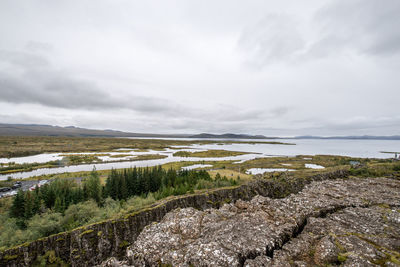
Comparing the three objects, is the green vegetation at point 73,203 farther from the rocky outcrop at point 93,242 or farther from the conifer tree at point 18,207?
the rocky outcrop at point 93,242

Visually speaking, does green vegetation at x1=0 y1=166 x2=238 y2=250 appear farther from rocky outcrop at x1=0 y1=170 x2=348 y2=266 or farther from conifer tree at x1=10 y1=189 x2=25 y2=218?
rocky outcrop at x1=0 y1=170 x2=348 y2=266

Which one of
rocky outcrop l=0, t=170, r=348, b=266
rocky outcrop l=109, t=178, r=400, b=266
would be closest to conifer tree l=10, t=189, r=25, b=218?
rocky outcrop l=0, t=170, r=348, b=266

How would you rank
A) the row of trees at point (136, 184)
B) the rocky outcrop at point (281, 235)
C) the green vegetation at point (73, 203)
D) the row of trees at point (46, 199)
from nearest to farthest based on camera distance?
1. the rocky outcrop at point (281, 235)
2. the green vegetation at point (73, 203)
3. the row of trees at point (46, 199)
4. the row of trees at point (136, 184)

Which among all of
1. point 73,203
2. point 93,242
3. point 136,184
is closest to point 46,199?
point 73,203

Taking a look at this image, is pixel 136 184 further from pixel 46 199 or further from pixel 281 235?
pixel 281 235

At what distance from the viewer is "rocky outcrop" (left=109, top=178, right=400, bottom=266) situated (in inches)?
256

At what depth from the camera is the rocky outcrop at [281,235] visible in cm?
650

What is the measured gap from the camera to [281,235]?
7.96 meters

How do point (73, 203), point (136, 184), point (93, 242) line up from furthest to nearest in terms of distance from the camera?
point (136, 184), point (73, 203), point (93, 242)

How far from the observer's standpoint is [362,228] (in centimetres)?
789

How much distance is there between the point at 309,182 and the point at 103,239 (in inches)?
696

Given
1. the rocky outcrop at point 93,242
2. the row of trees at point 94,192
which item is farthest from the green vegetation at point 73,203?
the rocky outcrop at point 93,242

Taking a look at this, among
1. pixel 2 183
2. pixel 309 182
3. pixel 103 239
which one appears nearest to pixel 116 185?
pixel 103 239

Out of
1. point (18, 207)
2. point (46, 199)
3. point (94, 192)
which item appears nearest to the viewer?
point (18, 207)
